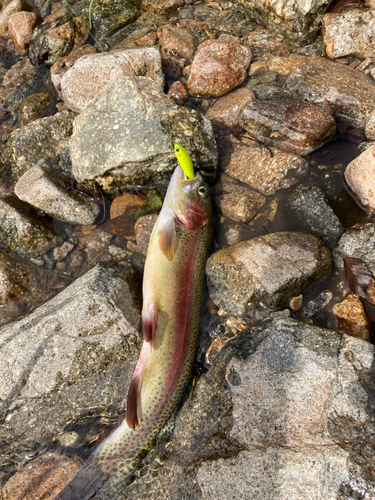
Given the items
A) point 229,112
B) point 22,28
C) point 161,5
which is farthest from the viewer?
point 22,28

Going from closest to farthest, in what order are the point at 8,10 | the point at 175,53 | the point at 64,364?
the point at 64,364
the point at 175,53
the point at 8,10

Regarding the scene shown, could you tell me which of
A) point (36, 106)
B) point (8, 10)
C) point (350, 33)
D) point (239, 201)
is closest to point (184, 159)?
point (239, 201)

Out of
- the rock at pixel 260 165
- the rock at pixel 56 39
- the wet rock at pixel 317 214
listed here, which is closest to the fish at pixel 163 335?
the rock at pixel 260 165

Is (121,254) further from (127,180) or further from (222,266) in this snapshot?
(222,266)

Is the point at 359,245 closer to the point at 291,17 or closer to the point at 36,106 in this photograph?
the point at 291,17

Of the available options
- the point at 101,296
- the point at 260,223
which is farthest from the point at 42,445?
the point at 260,223
